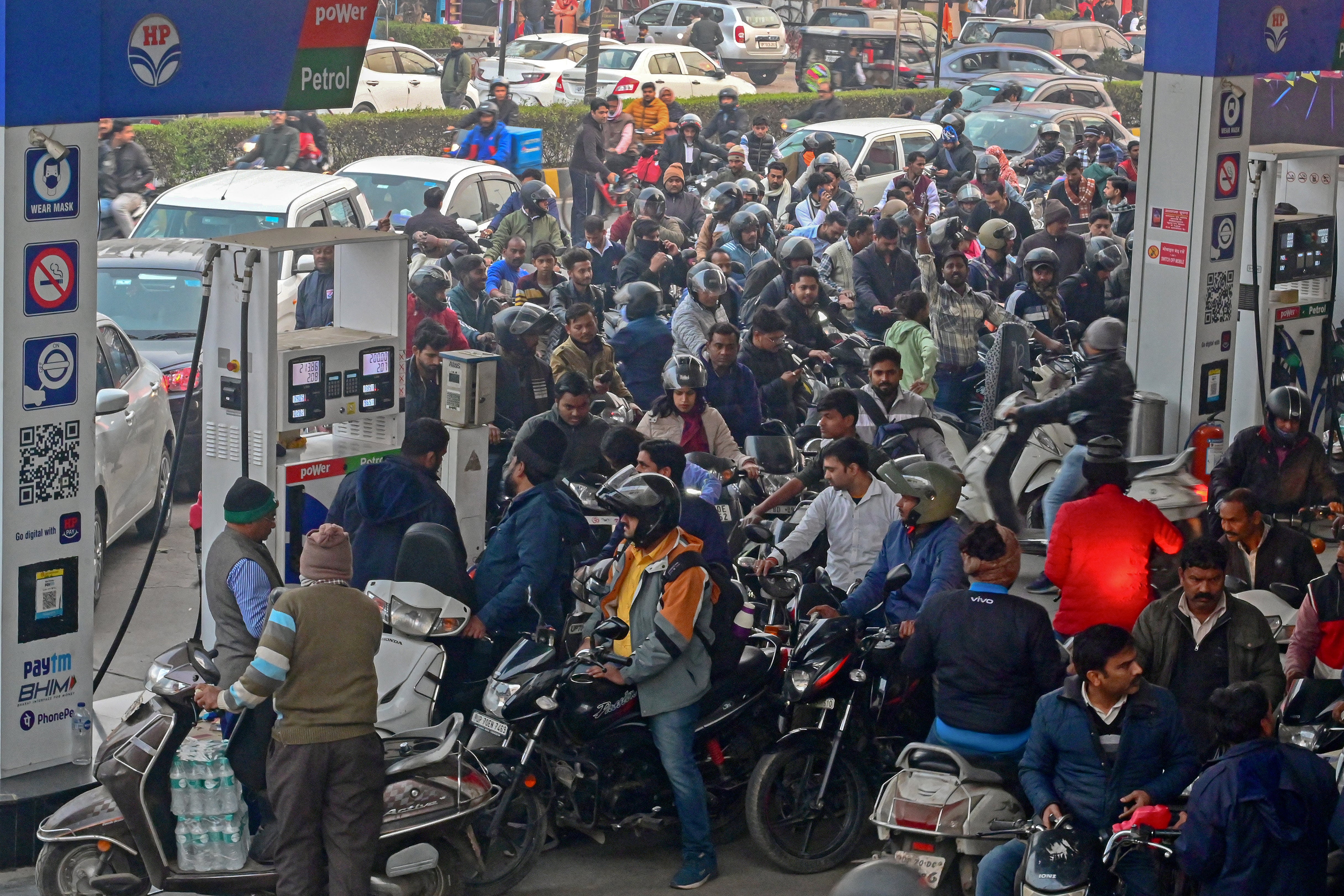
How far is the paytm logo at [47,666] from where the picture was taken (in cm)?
743

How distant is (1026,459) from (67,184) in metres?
6.72

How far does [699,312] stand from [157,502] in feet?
13.4

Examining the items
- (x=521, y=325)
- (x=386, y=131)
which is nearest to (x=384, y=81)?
(x=386, y=131)

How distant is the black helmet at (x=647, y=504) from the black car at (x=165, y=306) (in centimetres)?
631

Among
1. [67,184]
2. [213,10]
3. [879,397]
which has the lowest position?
[879,397]

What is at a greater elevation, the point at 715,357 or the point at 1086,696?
the point at 715,357

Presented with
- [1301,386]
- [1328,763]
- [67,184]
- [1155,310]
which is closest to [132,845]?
[67,184]

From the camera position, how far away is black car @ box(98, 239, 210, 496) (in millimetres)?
12719

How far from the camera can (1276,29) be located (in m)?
11.1

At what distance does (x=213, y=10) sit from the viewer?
8.08 meters

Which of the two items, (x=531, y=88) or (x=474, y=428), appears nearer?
(x=474, y=428)

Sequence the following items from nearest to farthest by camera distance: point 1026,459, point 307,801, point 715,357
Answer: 1. point 307,801
2. point 715,357
3. point 1026,459

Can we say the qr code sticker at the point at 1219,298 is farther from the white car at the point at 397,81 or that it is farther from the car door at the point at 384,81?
the car door at the point at 384,81

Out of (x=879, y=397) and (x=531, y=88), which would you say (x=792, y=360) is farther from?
(x=531, y=88)
